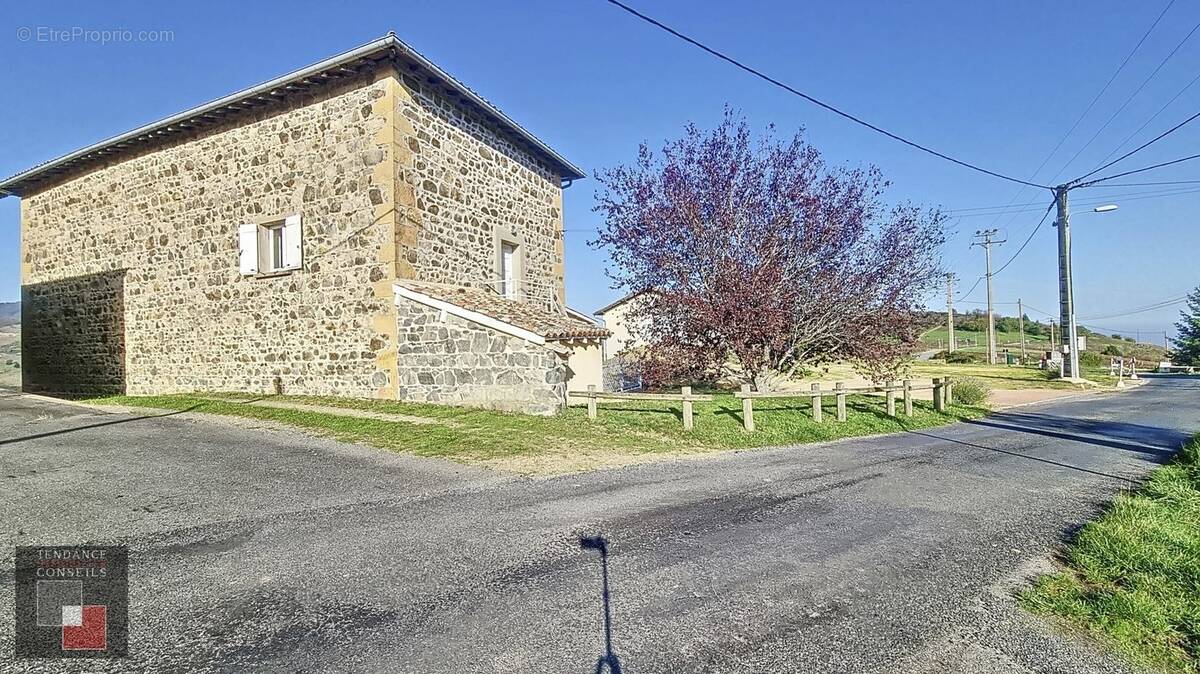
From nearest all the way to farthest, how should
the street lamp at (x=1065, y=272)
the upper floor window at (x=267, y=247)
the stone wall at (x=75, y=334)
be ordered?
the upper floor window at (x=267, y=247) < the stone wall at (x=75, y=334) < the street lamp at (x=1065, y=272)

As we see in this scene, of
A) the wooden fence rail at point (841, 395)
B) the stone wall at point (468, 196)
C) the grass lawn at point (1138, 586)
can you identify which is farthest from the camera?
the stone wall at point (468, 196)

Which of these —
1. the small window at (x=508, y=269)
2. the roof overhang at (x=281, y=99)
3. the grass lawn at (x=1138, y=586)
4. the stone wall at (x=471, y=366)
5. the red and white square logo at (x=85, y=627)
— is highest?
the roof overhang at (x=281, y=99)

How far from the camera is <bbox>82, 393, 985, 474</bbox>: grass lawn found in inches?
294

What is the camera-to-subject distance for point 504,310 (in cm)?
1100

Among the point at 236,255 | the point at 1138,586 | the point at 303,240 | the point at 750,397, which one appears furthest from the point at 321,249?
the point at 1138,586

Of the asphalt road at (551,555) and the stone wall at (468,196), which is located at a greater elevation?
the stone wall at (468,196)

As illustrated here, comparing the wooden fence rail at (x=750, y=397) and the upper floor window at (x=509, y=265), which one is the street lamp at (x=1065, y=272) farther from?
the upper floor window at (x=509, y=265)

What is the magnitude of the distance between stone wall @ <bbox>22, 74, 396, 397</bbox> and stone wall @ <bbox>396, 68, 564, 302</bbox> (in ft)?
2.36

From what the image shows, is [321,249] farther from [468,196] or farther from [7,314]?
[7,314]

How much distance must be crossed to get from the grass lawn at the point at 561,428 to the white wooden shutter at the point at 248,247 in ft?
9.73

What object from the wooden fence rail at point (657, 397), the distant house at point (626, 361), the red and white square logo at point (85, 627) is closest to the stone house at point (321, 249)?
the wooden fence rail at point (657, 397)

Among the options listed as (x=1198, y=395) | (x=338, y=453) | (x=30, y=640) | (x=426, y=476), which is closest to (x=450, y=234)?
(x=338, y=453)

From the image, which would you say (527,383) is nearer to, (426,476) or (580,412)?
(580,412)

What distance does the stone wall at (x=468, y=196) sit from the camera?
1155cm
